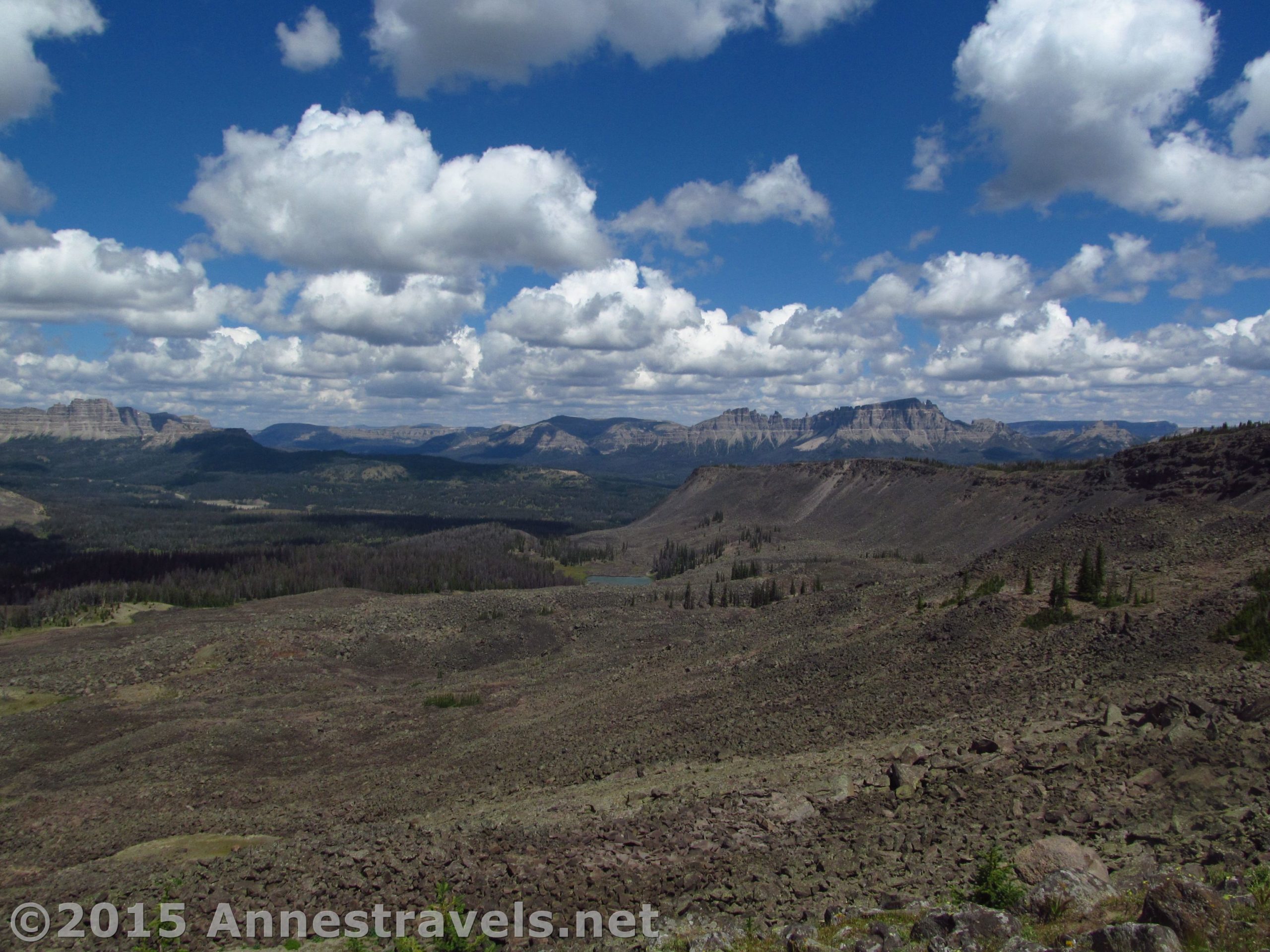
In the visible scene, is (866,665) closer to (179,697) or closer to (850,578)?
(179,697)

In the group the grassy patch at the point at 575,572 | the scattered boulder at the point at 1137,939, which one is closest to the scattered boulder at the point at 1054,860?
the scattered boulder at the point at 1137,939

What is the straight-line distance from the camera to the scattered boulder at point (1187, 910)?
434 inches

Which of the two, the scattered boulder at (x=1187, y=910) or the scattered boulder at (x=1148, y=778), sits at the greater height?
the scattered boulder at (x=1187, y=910)

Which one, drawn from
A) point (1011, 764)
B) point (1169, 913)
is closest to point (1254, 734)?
point (1011, 764)

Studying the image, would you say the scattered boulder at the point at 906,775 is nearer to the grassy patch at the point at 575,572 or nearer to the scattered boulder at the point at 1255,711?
the scattered boulder at the point at 1255,711

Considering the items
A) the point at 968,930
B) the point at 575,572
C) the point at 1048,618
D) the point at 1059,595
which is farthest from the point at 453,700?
the point at 575,572

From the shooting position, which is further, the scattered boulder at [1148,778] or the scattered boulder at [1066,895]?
the scattered boulder at [1148,778]

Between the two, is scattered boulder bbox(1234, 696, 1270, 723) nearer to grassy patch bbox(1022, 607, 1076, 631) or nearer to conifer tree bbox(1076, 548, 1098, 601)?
grassy patch bbox(1022, 607, 1076, 631)

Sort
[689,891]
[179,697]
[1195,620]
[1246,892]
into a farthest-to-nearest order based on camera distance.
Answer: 1. [179,697]
2. [1195,620]
3. [689,891]
4. [1246,892]

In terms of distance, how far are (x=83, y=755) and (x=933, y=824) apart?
53646 millimetres

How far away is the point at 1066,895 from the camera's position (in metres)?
13.3

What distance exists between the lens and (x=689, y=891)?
18.4 metres

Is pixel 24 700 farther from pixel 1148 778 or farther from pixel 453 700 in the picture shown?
pixel 1148 778

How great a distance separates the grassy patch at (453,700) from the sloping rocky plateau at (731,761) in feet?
3.58
